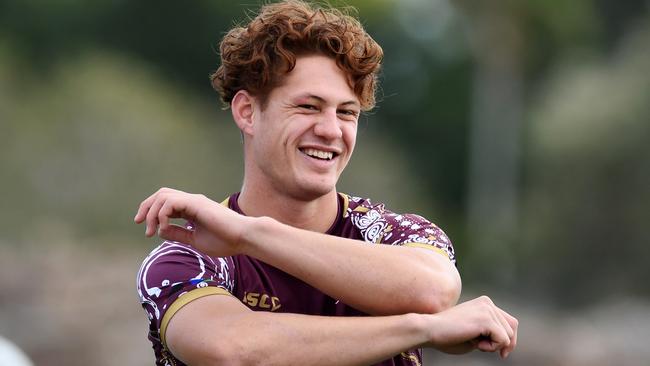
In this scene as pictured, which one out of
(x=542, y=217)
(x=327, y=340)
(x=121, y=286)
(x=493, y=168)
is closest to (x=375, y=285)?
(x=327, y=340)

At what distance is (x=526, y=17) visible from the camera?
43.0 m

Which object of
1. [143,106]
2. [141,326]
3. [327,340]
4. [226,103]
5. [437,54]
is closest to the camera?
[327,340]

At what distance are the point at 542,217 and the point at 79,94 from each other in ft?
37.8

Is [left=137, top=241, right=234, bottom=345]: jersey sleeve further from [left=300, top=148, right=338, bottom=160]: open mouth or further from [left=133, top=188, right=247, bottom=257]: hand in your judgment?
[left=300, top=148, right=338, bottom=160]: open mouth

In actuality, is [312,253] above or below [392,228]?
below

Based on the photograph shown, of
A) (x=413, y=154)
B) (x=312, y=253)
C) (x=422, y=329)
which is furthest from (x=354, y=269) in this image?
(x=413, y=154)

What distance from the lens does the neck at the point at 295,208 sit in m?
5.30

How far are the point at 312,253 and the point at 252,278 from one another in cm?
48

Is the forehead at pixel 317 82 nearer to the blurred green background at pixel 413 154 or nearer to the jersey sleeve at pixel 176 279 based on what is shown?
the jersey sleeve at pixel 176 279

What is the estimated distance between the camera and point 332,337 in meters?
4.73

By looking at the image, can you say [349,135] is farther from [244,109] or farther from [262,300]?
[262,300]

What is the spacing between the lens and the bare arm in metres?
4.72

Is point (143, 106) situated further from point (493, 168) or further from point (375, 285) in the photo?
point (375, 285)

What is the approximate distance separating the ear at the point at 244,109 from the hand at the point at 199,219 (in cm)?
66
